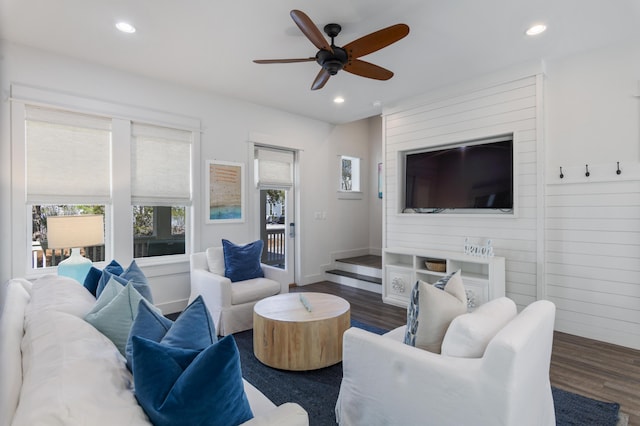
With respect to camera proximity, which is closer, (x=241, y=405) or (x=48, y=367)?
(x=48, y=367)

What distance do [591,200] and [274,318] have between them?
3.23 metres

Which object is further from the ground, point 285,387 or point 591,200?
point 591,200

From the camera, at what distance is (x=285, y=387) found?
2367 millimetres

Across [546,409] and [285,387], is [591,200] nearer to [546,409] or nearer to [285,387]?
[546,409]

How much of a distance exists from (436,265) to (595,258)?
150 cm

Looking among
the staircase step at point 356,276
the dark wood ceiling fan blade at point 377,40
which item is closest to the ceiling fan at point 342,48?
the dark wood ceiling fan blade at point 377,40

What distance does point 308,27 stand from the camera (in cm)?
221

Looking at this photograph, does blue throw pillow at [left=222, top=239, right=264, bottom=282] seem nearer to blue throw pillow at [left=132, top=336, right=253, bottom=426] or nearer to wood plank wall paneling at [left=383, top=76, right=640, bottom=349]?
wood plank wall paneling at [left=383, top=76, right=640, bottom=349]

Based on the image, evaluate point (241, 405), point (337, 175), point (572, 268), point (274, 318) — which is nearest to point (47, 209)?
point (274, 318)

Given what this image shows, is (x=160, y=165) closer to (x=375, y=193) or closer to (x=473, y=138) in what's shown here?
(x=473, y=138)

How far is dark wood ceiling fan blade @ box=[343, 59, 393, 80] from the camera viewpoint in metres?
2.74

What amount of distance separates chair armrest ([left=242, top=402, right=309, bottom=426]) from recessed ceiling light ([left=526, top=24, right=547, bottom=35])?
337 cm

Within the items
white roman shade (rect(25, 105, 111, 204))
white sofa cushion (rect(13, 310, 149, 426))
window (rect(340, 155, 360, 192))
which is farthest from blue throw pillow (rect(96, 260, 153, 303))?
window (rect(340, 155, 360, 192))

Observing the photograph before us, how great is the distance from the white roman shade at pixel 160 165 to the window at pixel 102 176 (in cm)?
1
